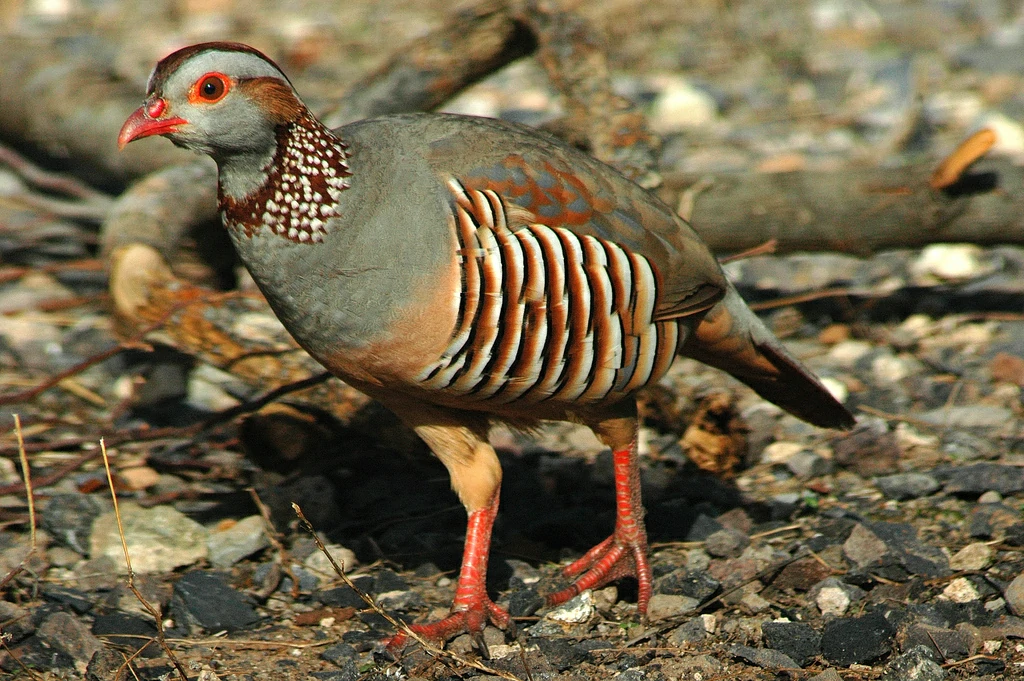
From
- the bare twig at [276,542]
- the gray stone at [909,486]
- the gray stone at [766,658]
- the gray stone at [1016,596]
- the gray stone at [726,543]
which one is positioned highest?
the bare twig at [276,542]

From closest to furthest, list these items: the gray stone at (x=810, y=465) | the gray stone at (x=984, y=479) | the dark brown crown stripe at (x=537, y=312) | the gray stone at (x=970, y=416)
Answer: the dark brown crown stripe at (x=537, y=312) → the gray stone at (x=984, y=479) → the gray stone at (x=810, y=465) → the gray stone at (x=970, y=416)

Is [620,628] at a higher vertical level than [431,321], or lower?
lower

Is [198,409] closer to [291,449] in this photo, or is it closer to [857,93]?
[291,449]

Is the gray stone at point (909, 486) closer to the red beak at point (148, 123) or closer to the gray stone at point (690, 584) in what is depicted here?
the gray stone at point (690, 584)

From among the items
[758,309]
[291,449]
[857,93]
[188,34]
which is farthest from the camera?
[188,34]

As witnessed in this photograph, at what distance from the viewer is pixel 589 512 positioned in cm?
434

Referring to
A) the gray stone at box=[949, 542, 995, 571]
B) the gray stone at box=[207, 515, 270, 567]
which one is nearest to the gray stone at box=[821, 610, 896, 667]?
the gray stone at box=[949, 542, 995, 571]

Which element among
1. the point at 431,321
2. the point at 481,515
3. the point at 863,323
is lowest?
the point at 863,323

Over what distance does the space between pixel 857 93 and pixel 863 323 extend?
10.0 feet

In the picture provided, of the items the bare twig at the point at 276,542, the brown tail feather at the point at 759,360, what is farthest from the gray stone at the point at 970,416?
the bare twig at the point at 276,542

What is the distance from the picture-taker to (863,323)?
18.3 ft

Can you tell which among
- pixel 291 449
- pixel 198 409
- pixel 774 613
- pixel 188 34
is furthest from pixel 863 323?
pixel 188 34

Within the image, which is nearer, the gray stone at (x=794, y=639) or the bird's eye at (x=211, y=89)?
the bird's eye at (x=211, y=89)

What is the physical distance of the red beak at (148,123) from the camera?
306cm
